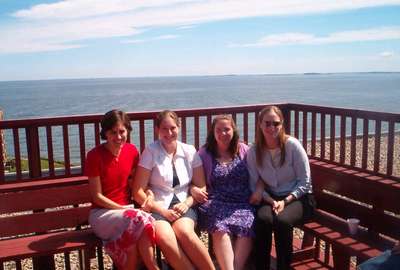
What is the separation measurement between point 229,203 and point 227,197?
2.8 inches

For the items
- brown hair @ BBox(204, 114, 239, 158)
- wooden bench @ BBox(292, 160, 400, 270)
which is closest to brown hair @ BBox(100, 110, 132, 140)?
brown hair @ BBox(204, 114, 239, 158)

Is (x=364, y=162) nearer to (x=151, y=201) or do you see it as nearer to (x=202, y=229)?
(x=202, y=229)

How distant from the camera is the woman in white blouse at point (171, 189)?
357cm

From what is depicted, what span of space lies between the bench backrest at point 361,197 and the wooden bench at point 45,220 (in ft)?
7.37

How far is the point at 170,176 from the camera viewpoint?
157 inches

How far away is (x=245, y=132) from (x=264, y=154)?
2.09 metres

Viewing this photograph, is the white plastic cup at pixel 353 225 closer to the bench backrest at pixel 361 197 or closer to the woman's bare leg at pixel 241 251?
the bench backrest at pixel 361 197

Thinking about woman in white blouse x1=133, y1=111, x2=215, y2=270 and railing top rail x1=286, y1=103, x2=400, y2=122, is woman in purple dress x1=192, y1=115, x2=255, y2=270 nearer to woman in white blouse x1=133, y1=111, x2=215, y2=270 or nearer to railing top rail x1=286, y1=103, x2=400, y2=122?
woman in white blouse x1=133, y1=111, x2=215, y2=270

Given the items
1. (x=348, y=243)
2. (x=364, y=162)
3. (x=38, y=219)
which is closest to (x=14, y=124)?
(x=38, y=219)

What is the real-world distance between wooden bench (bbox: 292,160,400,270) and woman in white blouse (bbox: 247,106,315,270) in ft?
1.10

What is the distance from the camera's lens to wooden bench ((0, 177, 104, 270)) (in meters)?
3.71

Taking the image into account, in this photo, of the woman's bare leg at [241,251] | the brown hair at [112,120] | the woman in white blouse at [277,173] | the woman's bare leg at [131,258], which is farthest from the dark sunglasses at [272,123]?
the woman's bare leg at [131,258]

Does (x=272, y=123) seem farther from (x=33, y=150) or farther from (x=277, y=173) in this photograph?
(x=33, y=150)

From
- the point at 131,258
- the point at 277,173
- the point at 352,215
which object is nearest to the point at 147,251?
the point at 131,258
